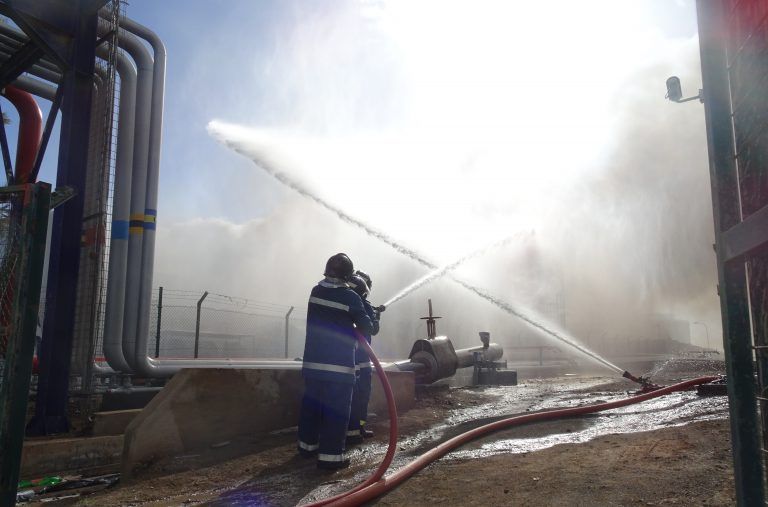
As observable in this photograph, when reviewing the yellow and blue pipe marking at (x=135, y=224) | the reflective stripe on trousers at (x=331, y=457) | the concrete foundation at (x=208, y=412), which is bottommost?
the reflective stripe on trousers at (x=331, y=457)

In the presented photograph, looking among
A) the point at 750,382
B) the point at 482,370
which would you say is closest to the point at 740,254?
the point at 750,382

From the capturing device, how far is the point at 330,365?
489cm

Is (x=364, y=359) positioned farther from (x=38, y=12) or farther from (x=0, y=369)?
(x=38, y=12)

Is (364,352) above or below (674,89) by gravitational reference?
below

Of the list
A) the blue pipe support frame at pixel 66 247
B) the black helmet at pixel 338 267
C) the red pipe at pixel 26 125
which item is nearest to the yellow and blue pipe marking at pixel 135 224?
the blue pipe support frame at pixel 66 247

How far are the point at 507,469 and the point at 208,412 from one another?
295 centimetres

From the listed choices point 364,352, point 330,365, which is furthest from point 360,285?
point 330,365

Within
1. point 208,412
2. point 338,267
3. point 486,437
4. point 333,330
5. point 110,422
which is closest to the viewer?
point 333,330

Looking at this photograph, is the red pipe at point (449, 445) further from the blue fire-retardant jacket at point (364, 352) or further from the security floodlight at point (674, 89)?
the security floodlight at point (674, 89)

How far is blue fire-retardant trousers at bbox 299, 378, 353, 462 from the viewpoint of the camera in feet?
15.4

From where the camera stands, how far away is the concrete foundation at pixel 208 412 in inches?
192

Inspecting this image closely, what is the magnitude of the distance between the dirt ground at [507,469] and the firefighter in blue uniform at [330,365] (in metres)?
0.24

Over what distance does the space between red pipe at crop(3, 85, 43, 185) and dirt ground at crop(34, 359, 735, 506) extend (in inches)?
266

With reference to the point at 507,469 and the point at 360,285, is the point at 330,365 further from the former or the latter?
the point at 507,469
